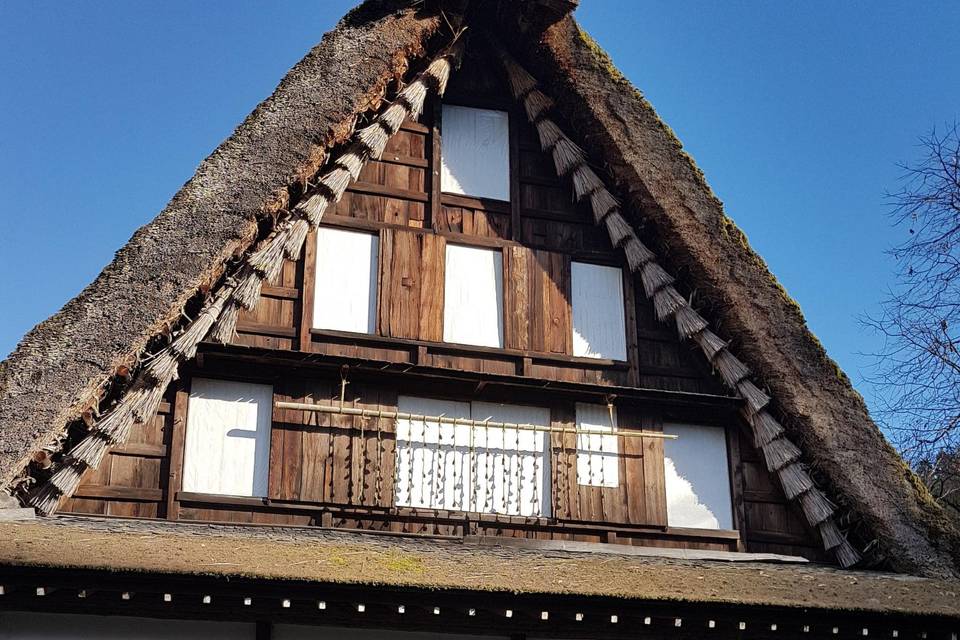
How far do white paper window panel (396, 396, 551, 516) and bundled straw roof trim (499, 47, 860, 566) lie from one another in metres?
1.71

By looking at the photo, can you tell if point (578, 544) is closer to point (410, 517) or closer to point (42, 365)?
point (410, 517)

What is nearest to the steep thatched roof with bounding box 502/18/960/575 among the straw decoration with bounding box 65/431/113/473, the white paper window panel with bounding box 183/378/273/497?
the white paper window panel with bounding box 183/378/273/497

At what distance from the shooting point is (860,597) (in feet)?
28.8

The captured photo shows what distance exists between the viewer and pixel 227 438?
9.27m

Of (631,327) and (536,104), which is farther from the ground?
(536,104)

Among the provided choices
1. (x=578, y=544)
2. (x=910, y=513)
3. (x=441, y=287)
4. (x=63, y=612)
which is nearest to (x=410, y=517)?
(x=578, y=544)

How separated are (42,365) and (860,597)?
6128 millimetres

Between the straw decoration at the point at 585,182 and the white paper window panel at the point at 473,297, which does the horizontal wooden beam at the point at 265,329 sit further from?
the straw decoration at the point at 585,182

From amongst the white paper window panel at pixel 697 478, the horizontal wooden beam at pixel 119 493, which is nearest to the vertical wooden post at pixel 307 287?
the horizontal wooden beam at pixel 119 493

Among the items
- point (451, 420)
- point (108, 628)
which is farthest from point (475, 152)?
point (108, 628)

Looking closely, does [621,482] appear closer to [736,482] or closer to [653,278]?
[736,482]

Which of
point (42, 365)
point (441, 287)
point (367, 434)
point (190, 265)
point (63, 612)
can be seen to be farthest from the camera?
point (441, 287)

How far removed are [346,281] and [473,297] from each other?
1132 mm

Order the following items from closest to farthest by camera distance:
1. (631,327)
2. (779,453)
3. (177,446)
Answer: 1. (177,446)
2. (779,453)
3. (631,327)
